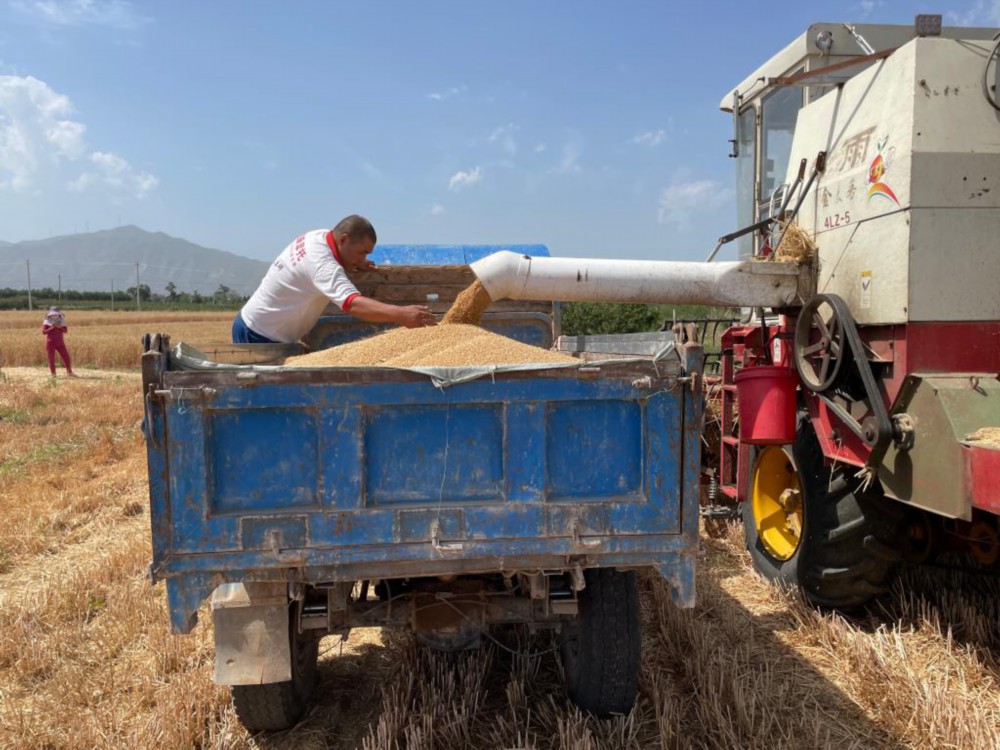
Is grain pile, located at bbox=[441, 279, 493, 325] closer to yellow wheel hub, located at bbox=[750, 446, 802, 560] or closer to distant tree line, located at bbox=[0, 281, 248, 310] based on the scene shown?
yellow wheel hub, located at bbox=[750, 446, 802, 560]

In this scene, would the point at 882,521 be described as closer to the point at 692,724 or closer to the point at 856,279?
the point at 856,279

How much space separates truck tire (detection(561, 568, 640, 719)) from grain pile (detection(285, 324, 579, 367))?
894 mm

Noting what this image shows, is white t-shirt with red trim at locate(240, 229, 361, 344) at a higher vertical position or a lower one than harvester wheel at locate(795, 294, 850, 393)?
higher

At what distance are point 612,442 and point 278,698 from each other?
1.60 m

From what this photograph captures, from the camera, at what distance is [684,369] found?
2.46 meters

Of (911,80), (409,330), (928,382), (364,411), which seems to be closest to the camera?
(364,411)

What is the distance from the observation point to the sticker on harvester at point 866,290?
3396 millimetres

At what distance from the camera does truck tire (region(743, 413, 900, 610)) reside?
3.59 meters

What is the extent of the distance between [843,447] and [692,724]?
1.46 m

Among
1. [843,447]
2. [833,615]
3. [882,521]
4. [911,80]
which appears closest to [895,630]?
[833,615]

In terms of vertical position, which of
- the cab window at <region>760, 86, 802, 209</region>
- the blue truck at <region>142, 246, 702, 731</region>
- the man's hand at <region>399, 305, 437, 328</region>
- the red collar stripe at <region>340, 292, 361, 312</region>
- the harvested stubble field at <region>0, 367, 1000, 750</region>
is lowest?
the harvested stubble field at <region>0, 367, 1000, 750</region>

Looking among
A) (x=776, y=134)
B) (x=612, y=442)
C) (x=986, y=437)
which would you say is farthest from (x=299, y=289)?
(x=776, y=134)

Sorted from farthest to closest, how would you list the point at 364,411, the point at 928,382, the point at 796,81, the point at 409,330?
the point at 796,81 → the point at 409,330 → the point at 928,382 → the point at 364,411

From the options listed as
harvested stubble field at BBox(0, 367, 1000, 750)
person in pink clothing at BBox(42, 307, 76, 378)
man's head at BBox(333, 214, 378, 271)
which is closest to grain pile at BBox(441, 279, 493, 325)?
man's head at BBox(333, 214, 378, 271)
